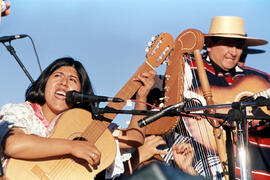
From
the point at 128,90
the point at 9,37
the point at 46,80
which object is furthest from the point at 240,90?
the point at 9,37

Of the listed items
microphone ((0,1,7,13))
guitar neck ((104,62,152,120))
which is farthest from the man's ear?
microphone ((0,1,7,13))

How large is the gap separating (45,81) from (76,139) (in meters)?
0.60

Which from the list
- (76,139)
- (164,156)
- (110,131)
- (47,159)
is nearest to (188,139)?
(164,156)

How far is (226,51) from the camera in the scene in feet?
15.5

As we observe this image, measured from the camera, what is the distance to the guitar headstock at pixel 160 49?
351 cm

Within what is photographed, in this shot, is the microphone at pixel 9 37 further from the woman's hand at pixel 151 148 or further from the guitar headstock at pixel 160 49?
the woman's hand at pixel 151 148

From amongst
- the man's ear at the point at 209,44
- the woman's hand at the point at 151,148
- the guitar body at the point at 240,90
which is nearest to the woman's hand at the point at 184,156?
the woman's hand at the point at 151,148

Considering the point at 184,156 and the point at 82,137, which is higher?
the point at 82,137

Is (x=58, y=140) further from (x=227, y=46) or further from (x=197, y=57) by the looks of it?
(x=227, y=46)

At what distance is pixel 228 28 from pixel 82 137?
2.32 metres

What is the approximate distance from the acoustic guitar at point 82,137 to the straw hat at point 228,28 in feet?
4.55

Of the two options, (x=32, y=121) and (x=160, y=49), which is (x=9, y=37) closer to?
(x=32, y=121)

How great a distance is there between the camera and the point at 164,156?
3658 mm

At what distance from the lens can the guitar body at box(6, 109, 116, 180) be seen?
3006 millimetres
